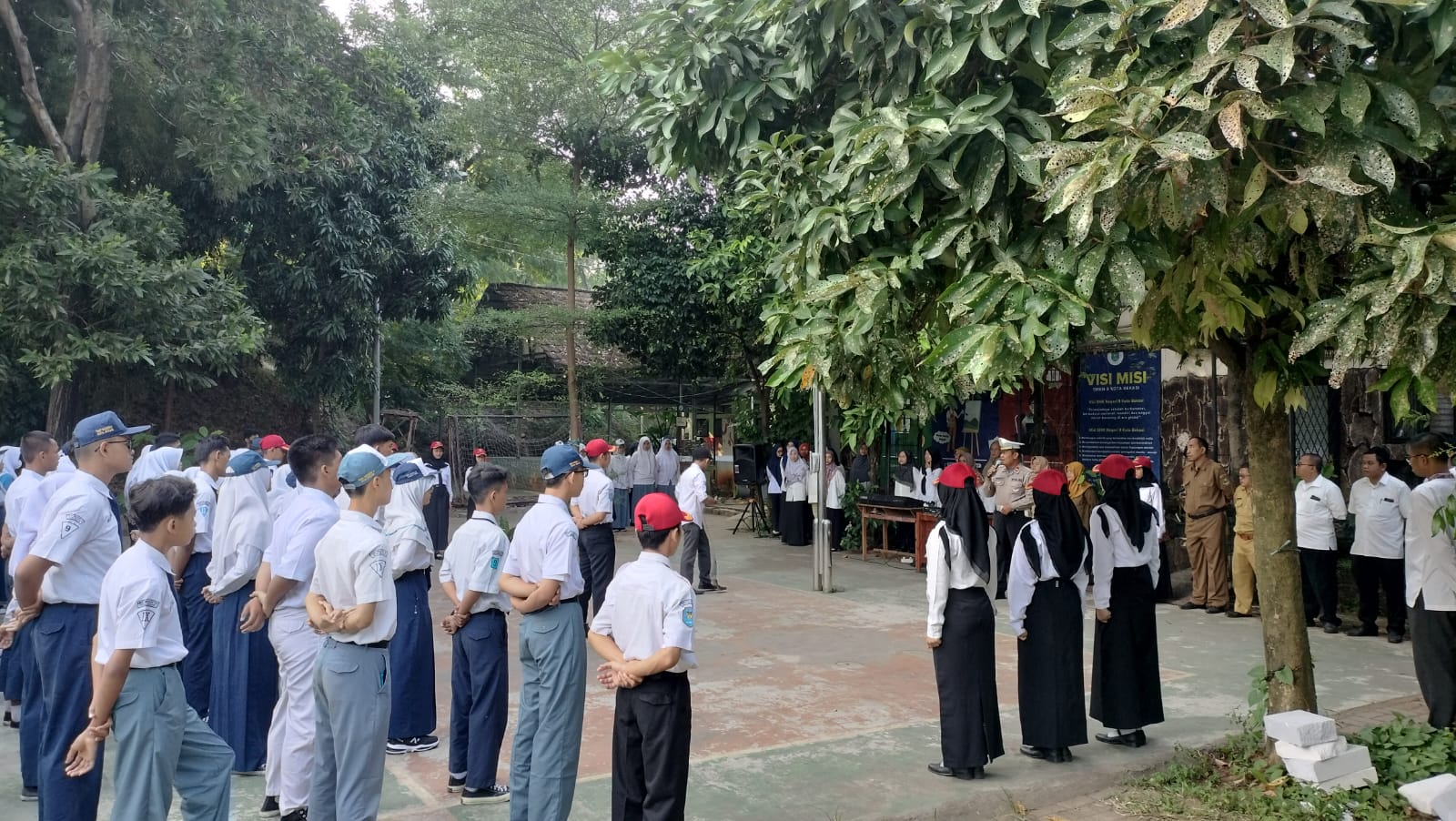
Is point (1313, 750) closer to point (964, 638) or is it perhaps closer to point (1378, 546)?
point (964, 638)

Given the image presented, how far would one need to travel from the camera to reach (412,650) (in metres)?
5.89

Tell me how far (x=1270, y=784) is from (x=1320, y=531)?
5.00 metres

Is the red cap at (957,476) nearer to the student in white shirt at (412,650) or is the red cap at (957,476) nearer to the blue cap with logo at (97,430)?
the student in white shirt at (412,650)

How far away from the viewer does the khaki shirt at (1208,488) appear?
33.8 ft

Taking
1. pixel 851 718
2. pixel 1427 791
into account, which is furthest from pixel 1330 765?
pixel 851 718

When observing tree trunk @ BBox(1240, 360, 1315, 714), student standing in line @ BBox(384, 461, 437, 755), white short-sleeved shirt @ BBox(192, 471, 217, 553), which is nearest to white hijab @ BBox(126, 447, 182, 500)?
white short-sleeved shirt @ BBox(192, 471, 217, 553)

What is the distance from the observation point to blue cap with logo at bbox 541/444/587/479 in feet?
16.3

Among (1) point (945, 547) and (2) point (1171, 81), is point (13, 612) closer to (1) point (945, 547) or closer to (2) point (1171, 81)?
(1) point (945, 547)

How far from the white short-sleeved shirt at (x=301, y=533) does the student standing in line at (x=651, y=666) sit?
1.44 meters

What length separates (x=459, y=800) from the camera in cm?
514

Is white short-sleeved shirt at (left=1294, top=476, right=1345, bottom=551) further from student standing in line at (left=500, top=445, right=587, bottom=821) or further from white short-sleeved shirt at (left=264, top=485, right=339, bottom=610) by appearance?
white short-sleeved shirt at (left=264, top=485, right=339, bottom=610)

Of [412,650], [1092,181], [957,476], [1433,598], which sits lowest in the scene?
[412,650]

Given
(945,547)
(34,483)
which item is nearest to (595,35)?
(34,483)

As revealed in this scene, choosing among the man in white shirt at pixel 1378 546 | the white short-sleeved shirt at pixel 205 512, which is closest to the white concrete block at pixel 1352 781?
the man in white shirt at pixel 1378 546
